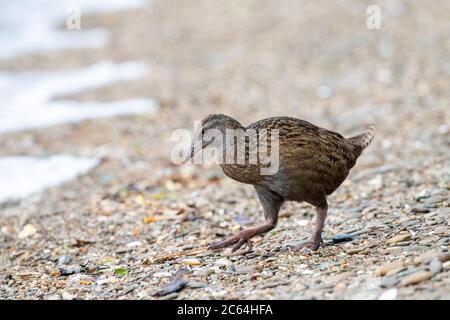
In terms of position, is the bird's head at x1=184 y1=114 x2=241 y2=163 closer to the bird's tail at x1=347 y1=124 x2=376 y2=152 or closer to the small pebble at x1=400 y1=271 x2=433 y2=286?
the bird's tail at x1=347 y1=124 x2=376 y2=152

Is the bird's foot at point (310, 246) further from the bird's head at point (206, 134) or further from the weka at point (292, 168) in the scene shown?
the bird's head at point (206, 134)

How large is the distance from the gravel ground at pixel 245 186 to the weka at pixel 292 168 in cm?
34

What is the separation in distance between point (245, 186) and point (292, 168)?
342 cm

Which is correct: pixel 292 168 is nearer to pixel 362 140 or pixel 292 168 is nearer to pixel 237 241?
pixel 237 241

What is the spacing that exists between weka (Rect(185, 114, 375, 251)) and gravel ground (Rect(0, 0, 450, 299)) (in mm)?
341

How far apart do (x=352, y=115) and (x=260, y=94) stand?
2.63 m

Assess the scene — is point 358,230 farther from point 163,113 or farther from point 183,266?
point 163,113

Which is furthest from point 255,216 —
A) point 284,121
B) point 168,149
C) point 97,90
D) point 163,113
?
point 97,90

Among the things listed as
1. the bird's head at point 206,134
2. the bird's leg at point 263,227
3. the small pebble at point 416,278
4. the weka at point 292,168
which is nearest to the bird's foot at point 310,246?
the weka at point 292,168

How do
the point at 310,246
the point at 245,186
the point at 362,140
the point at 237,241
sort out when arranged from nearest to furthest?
the point at 310,246
the point at 237,241
the point at 362,140
the point at 245,186

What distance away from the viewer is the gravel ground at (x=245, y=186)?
5984 millimetres

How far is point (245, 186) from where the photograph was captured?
9789 mm

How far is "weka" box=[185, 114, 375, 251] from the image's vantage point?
6371mm

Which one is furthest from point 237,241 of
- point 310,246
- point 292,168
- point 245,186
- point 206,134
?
point 245,186
